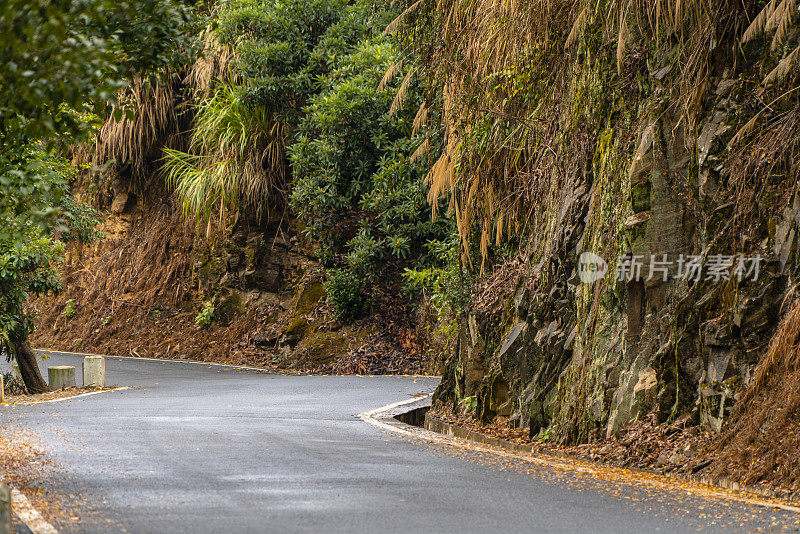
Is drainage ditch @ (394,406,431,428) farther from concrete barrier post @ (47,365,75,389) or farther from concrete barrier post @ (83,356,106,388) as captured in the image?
concrete barrier post @ (47,365,75,389)

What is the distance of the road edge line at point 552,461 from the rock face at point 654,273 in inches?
21.6

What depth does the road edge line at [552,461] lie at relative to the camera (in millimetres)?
7531

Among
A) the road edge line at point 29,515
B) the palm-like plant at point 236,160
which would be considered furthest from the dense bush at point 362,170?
the road edge line at point 29,515

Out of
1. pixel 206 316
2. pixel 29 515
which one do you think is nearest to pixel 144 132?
pixel 206 316

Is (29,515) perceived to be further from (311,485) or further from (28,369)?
(28,369)

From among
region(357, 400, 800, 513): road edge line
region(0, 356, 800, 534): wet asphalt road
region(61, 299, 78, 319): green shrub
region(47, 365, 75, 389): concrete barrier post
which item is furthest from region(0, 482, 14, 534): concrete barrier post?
region(61, 299, 78, 319): green shrub

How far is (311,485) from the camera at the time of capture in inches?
306

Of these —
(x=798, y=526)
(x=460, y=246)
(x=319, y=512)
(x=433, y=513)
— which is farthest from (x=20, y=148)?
(x=460, y=246)

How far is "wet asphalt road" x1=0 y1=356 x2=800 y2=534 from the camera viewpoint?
6.38 meters

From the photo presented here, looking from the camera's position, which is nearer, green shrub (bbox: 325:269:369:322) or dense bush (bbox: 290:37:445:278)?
dense bush (bbox: 290:37:445:278)

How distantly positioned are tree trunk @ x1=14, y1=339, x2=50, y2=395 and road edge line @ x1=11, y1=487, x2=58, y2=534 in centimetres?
1301

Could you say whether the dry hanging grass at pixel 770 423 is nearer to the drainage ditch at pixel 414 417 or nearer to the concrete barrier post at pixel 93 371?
the drainage ditch at pixel 414 417

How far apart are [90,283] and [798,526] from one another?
30200 mm

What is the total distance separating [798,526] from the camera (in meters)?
6.34
